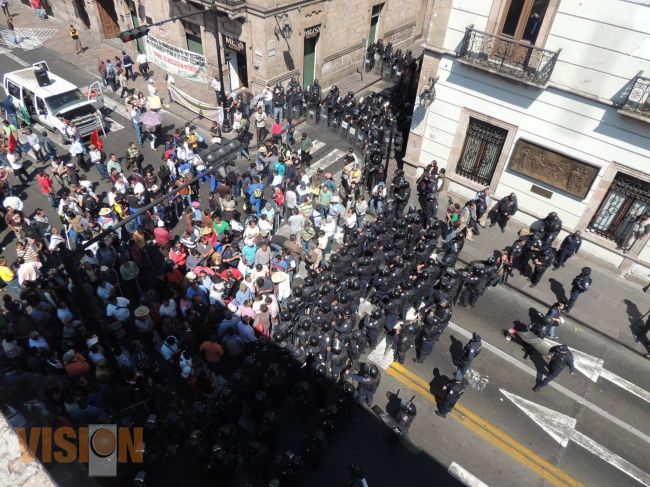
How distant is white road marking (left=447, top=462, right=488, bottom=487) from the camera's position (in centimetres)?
995

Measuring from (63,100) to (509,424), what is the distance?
66.0ft

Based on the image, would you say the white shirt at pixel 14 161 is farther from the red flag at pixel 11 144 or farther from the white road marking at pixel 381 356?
the white road marking at pixel 381 356

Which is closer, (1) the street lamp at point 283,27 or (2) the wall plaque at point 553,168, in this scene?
(2) the wall plaque at point 553,168

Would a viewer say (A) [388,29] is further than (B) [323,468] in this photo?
Yes

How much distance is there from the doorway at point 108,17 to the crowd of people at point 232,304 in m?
16.4

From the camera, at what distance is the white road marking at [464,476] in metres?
9.95

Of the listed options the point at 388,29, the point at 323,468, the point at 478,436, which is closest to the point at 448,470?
the point at 478,436

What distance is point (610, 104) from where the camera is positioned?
13320 mm

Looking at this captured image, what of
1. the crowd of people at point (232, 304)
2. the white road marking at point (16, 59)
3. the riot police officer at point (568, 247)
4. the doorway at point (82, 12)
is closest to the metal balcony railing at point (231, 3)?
the crowd of people at point (232, 304)

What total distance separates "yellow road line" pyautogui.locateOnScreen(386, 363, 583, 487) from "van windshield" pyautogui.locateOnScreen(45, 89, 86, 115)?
16984mm

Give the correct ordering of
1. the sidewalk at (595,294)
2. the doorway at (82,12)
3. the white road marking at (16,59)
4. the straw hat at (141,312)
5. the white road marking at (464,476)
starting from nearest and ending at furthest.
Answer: the white road marking at (464,476), the straw hat at (141,312), the sidewalk at (595,294), the white road marking at (16,59), the doorway at (82,12)

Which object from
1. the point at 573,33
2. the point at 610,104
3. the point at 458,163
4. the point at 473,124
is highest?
the point at 573,33

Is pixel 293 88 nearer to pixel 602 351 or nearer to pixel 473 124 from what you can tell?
pixel 473 124

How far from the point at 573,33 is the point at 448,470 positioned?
39.3 feet
